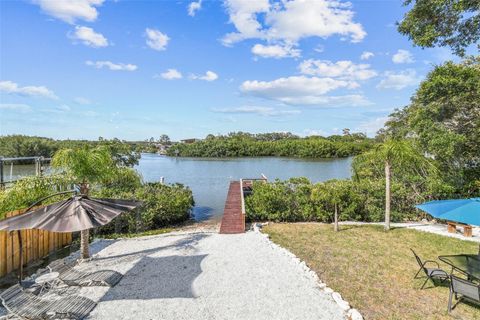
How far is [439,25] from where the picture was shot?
26.5ft

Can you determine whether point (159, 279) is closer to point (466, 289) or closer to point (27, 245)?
point (27, 245)

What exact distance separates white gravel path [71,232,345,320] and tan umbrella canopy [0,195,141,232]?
1326 mm

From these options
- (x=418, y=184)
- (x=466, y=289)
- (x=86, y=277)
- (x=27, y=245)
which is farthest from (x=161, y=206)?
(x=418, y=184)

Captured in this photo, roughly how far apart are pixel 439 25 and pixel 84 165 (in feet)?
32.3

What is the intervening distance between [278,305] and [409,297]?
2.15 m

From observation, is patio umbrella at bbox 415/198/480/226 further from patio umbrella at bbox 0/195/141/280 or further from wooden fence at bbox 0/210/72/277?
wooden fence at bbox 0/210/72/277

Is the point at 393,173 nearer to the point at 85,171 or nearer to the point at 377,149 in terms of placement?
the point at 377,149

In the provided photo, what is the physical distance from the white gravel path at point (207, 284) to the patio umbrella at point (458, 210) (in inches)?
90.1

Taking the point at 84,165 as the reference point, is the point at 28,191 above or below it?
below

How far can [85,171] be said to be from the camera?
694 cm

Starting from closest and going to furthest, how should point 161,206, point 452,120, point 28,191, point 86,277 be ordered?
1. point 86,277
2. point 28,191
3. point 161,206
4. point 452,120

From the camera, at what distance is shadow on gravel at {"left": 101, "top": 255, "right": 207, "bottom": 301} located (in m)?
4.95

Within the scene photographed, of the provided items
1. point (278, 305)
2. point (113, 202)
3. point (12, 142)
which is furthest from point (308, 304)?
point (12, 142)

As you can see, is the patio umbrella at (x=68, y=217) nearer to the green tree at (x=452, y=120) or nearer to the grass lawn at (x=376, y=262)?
the grass lawn at (x=376, y=262)
